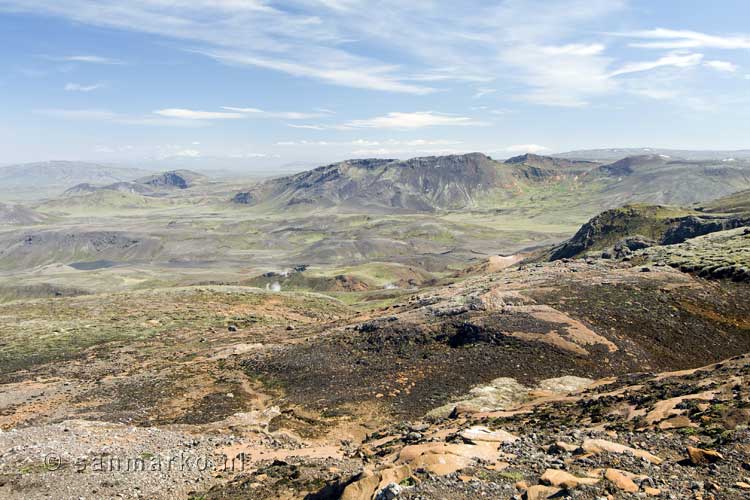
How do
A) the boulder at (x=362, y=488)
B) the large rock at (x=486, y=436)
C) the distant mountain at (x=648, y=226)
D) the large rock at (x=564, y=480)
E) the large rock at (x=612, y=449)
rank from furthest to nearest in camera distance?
the distant mountain at (x=648, y=226), the large rock at (x=486, y=436), the large rock at (x=612, y=449), the boulder at (x=362, y=488), the large rock at (x=564, y=480)

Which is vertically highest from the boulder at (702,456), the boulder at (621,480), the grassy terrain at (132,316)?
the boulder at (702,456)

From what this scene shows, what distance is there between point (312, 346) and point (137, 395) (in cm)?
1313

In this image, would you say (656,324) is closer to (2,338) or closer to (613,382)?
(613,382)

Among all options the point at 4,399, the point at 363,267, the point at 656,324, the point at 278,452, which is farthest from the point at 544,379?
the point at 363,267

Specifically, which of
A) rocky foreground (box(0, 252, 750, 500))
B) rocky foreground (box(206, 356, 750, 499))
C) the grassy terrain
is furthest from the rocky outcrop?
rocky foreground (box(206, 356, 750, 499))

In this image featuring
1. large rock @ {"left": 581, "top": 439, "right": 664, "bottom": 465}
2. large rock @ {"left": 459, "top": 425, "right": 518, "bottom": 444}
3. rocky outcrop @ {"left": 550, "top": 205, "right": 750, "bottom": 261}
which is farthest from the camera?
rocky outcrop @ {"left": 550, "top": 205, "right": 750, "bottom": 261}

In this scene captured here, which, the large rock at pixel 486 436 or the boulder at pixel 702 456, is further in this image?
the large rock at pixel 486 436

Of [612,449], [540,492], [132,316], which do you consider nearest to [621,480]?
[540,492]

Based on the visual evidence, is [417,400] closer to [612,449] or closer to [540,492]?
[612,449]

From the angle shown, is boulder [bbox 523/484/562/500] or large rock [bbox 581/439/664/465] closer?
boulder [bbox 523/484/562/500]

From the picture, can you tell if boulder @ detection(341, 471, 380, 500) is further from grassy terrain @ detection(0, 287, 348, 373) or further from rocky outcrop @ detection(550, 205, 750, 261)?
rocky outcrop @ detection(550, 205, 750, 261)

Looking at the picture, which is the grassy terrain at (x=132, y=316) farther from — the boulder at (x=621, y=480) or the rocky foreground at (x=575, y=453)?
the boulder at (x=621, y=480)

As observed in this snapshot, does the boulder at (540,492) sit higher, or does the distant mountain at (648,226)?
the distant mountain at (648,226)

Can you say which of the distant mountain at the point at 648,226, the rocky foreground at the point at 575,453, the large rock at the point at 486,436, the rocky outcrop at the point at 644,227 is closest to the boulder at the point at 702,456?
the rocky foreground at the point at 575,453
